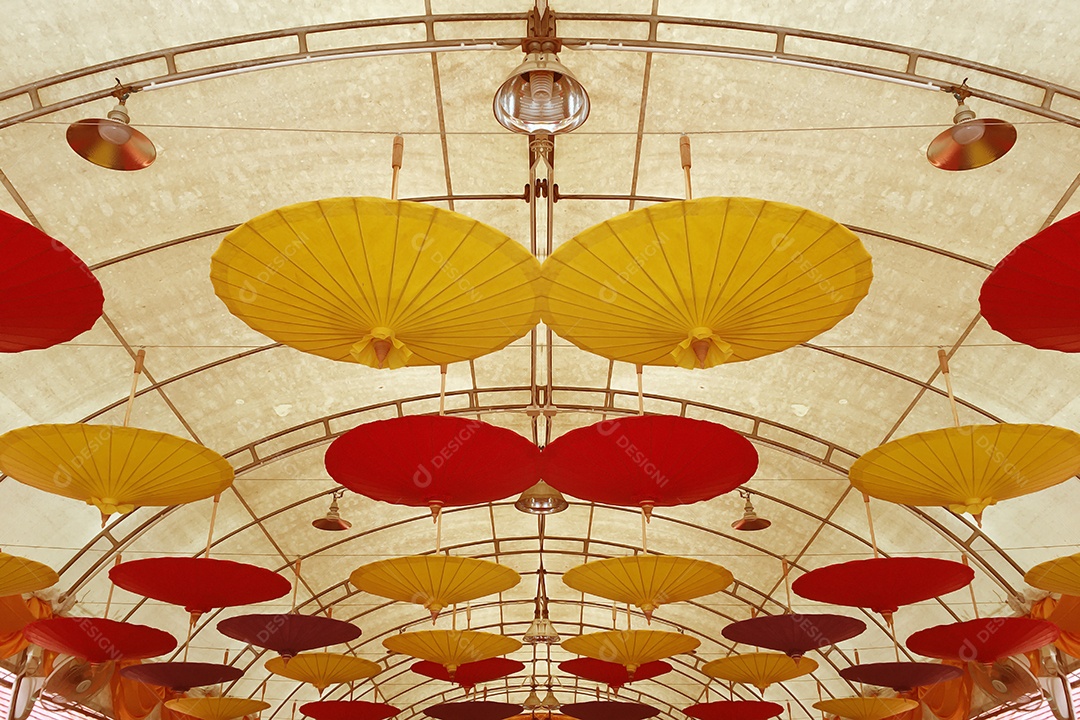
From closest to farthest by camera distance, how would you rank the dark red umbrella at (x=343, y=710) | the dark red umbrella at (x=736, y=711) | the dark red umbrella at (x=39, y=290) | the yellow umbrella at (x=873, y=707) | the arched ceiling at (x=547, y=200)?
1. the dark red umbrella at (x=39, y=290)
2. the arched ceiling at (x=547, y=200)
3. the yellow umbrella at (x=873, y=707)
4. the dark red umbrella at (x=343, y=710)
5. the dark red umbrella at (x=736, y=711)

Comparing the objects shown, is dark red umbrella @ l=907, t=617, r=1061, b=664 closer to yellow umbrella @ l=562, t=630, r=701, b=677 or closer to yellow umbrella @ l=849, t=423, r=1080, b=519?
yellow umbrella @ l=562, t=630, r=701, b=677

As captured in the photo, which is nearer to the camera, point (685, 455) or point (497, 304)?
point (497, 304)

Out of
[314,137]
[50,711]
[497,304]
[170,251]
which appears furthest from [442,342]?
[50,711]

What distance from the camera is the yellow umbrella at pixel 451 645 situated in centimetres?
1911

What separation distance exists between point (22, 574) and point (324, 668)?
32.7 feet

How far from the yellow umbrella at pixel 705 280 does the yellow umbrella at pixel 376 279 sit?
512 millimetres

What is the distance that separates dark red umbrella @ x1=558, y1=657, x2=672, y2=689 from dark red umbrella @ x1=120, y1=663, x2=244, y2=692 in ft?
26.3

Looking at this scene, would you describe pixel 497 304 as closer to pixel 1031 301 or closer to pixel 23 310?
pixel 23 310

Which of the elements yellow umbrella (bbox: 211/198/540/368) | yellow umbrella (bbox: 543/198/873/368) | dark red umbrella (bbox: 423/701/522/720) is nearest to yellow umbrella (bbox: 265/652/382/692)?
dark red umbrella (bbox: 423/701/522/720)

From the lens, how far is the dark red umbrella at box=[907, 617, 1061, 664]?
53.3ft

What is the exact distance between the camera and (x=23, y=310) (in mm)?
7613

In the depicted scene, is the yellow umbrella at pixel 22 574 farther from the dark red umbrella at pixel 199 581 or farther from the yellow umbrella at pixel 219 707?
the yellow umbrella at pixel 219 707

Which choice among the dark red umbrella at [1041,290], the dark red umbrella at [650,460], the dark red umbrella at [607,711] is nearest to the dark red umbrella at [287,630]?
the dark red umbrella at [650,460]

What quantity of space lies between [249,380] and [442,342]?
13208mm
